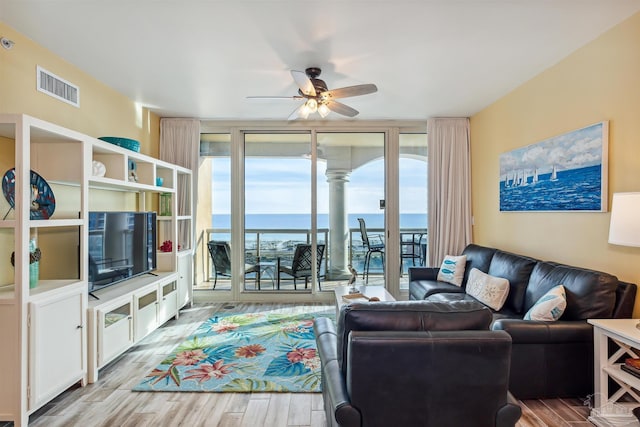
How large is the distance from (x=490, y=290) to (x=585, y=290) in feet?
2.81

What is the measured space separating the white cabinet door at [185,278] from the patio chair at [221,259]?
47cm

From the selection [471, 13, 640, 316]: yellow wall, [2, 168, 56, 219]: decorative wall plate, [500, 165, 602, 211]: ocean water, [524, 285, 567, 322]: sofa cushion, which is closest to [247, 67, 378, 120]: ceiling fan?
[471, 13, 640, 316]: yellow wall

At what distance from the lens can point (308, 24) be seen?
2.41 metres

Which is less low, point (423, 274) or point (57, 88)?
point (57, 88)

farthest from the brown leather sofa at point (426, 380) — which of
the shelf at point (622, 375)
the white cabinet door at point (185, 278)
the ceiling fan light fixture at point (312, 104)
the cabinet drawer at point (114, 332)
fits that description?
the white cabinet door at point (185, 278)

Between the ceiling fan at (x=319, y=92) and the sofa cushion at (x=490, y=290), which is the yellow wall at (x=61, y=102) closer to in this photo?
the ceiling fan at (x=319, y=92)

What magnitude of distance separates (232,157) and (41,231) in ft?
8.63

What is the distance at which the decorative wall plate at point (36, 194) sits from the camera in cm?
218

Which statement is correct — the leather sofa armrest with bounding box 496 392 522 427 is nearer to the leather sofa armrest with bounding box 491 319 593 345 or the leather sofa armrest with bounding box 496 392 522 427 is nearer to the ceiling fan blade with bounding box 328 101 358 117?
the leather sofa armrest with bounding box 491 319 593 345

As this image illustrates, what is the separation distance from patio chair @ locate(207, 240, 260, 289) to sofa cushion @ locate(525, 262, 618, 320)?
3.78 m

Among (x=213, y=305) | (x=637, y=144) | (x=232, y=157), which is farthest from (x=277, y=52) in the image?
(x=213, y=305)

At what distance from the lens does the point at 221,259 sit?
504 centimetres

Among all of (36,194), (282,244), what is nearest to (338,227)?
(282,244)

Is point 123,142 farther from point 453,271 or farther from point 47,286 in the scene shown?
point 453,271
